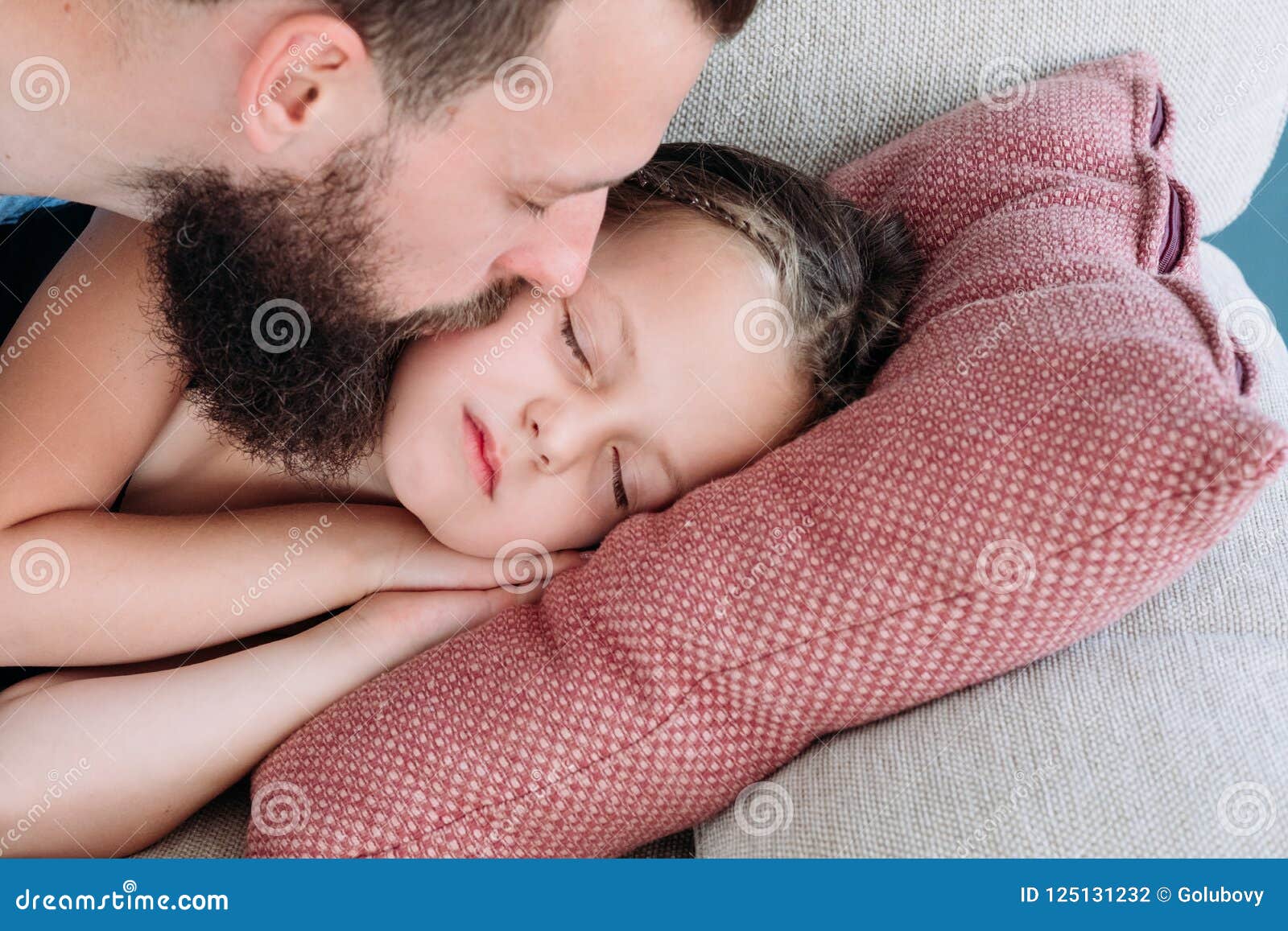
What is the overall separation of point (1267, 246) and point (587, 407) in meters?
1.54

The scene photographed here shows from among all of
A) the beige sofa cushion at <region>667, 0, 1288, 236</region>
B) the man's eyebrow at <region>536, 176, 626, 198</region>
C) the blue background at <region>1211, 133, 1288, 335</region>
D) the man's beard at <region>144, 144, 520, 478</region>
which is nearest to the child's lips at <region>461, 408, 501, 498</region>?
the man's beard at <region>144, 144, 520, 478</region>

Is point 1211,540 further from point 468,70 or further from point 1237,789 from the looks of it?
point 468,70

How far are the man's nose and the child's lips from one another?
0.53 feet

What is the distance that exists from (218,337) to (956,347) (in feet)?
2.38

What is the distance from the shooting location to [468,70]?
92 centimetres

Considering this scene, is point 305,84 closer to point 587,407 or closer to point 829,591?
point 587,407

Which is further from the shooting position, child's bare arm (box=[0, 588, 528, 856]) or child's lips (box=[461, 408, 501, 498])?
child's lips (box=[461, 408, 501, 498])

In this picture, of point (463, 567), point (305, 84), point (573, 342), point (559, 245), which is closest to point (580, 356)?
point (573, 342)

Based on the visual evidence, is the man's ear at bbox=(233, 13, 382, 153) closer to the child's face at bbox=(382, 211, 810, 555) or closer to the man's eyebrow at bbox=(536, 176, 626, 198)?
the man's eyebrow at bbox=(536, 176, 626, 198)

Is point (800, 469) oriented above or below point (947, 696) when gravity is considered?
above

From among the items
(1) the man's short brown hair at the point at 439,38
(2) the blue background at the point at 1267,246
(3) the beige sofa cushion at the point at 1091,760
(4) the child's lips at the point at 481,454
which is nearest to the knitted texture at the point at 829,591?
(3) the beige sofa cushion at the point at 1091,760

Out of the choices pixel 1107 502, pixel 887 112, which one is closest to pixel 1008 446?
pixel 1107 502

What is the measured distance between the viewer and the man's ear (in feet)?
2.84

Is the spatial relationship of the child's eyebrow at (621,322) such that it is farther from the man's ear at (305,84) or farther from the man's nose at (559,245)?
the man's ear at (305,84)
